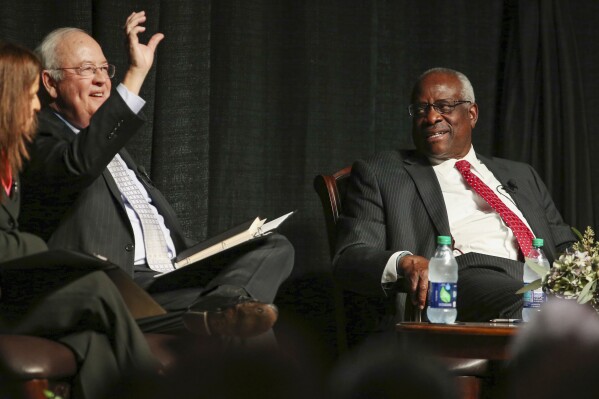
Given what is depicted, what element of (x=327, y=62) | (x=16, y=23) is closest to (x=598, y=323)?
(x=16, y=23)

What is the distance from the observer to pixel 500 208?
10.4 feet

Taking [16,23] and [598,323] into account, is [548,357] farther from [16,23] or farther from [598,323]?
[16,23]

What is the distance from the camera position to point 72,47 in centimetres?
260

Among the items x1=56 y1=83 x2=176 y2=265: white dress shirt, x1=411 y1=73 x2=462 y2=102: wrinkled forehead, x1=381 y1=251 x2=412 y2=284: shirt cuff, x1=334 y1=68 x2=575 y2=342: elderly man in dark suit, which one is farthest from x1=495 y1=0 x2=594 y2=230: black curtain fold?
x1=56 y1=83 x2=176 y2=265: white dress shirt

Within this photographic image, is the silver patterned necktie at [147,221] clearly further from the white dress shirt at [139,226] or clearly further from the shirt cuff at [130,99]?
the shirt cuff at [130,99]

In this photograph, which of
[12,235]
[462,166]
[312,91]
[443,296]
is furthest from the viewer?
[312,91]

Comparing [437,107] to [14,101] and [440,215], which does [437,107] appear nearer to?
[440,215]

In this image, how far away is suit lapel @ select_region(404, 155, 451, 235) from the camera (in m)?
3.08

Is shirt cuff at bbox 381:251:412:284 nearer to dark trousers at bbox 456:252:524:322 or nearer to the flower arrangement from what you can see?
dark trousers at bbox 456:252:524:322

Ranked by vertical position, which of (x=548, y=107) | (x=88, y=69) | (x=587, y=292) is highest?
(x=88, y=69)

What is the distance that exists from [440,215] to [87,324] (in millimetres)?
1525

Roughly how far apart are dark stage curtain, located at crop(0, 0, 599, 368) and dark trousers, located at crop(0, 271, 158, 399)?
1.33 m

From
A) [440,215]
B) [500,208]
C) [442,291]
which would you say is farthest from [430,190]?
[442,291]

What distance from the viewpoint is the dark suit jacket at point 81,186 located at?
223cm
